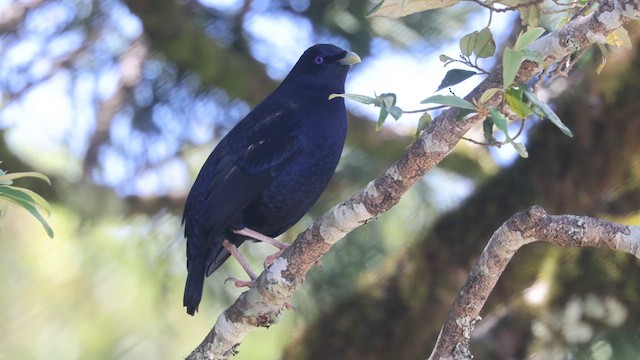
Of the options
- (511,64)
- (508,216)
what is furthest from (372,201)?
(508,216)

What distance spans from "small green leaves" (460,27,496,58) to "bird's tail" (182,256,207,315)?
1.45m

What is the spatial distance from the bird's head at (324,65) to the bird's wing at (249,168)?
314 millimetres

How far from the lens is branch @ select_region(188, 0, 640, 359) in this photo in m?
2.11

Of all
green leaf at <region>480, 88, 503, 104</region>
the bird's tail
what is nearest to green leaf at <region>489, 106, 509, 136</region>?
green leaf at <region>480, 88, 503, 104</region>

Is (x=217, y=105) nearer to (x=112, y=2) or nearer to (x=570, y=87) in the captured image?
(x=112, y=2)

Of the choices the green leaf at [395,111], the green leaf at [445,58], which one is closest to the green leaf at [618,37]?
the green leaf at [445,58]

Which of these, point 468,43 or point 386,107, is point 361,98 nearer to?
point 386,107

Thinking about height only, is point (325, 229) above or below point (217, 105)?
above

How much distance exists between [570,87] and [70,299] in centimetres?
240

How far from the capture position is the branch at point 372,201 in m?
2.11

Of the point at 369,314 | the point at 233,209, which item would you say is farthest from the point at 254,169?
the point at 369,314

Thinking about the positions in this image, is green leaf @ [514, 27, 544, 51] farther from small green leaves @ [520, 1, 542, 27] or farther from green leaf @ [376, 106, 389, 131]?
small green leaves @ [520, 1, 542, 27]

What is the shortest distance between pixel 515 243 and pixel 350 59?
1604 mm

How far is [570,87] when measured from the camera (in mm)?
3836
